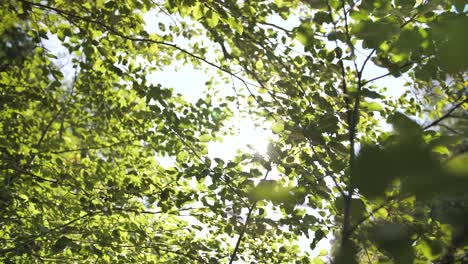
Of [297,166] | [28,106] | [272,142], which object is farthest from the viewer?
[28,106]

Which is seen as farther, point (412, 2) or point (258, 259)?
point (258, 259)

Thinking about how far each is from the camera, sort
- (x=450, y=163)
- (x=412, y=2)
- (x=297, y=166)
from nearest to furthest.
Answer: (x=450, y=163) < (x=412, y=2) < (x=297, y=166)

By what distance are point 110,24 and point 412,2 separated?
248 cm

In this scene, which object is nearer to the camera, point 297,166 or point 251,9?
point 297,166

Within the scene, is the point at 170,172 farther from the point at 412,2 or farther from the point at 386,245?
the point at 386,245

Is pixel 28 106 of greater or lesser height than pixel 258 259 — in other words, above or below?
above

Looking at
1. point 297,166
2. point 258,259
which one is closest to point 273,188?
point 297,166

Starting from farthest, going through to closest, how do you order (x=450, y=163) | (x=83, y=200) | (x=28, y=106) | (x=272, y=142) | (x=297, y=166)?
(x=28, y=106)
(x=83, y=200)
(x=272, y=142)
(x=297, y=166)
(x=450, y=163)

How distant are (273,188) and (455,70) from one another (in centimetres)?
37

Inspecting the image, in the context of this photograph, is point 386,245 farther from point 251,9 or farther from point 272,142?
point 251,9

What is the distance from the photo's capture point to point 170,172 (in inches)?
140

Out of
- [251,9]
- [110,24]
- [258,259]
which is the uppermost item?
[251,9]

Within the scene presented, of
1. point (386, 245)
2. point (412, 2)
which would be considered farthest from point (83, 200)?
point (386, 245)

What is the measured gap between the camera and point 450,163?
341 millimetres
